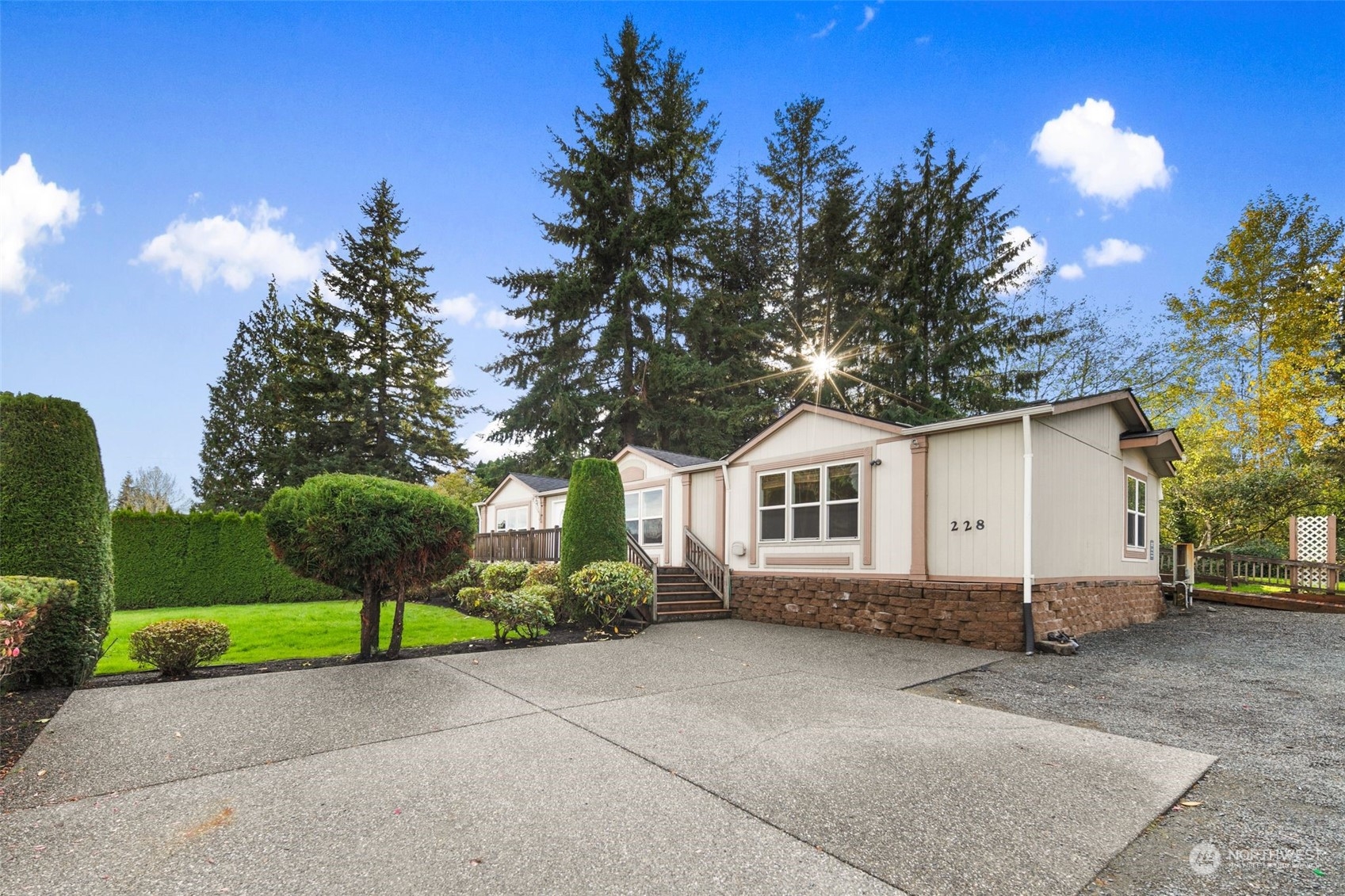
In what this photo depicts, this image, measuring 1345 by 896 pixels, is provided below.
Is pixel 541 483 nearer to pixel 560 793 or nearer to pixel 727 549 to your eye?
pixel 727 549

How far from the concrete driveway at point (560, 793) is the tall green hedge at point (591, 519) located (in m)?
4.95

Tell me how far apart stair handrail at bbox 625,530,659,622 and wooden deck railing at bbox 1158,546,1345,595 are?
1013 centimetres

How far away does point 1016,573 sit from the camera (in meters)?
7.86

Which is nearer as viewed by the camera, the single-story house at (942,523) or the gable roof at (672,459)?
the single-story house at (942,523)

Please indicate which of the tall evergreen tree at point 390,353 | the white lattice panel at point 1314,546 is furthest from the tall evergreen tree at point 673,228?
the white lattice panel at point 1314,546

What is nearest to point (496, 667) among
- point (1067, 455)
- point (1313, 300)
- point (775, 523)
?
point (775, 523)

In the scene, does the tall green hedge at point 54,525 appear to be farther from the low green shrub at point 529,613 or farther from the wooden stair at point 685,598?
the wooden stair at point 685,598

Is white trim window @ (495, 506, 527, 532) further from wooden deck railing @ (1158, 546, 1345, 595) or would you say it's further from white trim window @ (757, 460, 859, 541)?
wooden deck railing @ (1158, 546, 1345, 595)

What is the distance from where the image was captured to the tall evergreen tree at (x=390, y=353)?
77.0ft

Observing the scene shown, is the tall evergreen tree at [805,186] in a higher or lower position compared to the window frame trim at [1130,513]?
higher

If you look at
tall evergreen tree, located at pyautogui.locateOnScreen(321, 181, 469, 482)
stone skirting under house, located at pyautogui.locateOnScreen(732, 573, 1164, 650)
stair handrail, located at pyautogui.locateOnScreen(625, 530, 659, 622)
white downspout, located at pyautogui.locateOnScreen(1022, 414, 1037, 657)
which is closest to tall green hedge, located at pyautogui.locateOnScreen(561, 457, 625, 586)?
stair handrail, located at pyautogui.locateOnScreen(625, 530, 659, 622)

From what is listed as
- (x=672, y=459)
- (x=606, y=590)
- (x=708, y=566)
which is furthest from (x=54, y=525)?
(x=672, y=459)

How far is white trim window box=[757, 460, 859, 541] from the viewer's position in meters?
9.97

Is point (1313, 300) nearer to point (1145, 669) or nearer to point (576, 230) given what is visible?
point (1145, 669)
